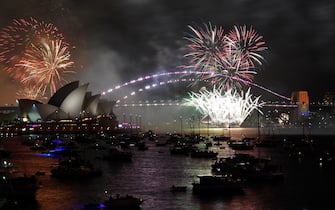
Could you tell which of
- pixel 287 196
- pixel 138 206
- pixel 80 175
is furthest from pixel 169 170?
pixel 138 206

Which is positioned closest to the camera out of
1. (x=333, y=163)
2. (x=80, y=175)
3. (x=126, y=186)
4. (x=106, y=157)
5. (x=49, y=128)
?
(x=126, y=186)

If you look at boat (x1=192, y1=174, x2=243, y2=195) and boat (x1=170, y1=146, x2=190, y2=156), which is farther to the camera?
boat (x1=170, y1=146, x2=190, y2=156)

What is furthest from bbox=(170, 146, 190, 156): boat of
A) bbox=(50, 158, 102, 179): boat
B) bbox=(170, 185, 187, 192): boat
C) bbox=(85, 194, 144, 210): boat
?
bbox=(85, 194, 144, 210): boat

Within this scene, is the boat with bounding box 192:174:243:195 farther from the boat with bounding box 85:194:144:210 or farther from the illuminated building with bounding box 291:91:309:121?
the illuminated building with bounding box 291:91:309:121

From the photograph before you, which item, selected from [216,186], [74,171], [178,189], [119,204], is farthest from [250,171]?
[119,204]

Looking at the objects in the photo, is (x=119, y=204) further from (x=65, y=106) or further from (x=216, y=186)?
(x=65, y=106)

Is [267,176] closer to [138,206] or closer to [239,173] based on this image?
[239,173]

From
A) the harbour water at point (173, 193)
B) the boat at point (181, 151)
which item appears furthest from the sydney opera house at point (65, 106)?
the harbour water at point (173, 193)
